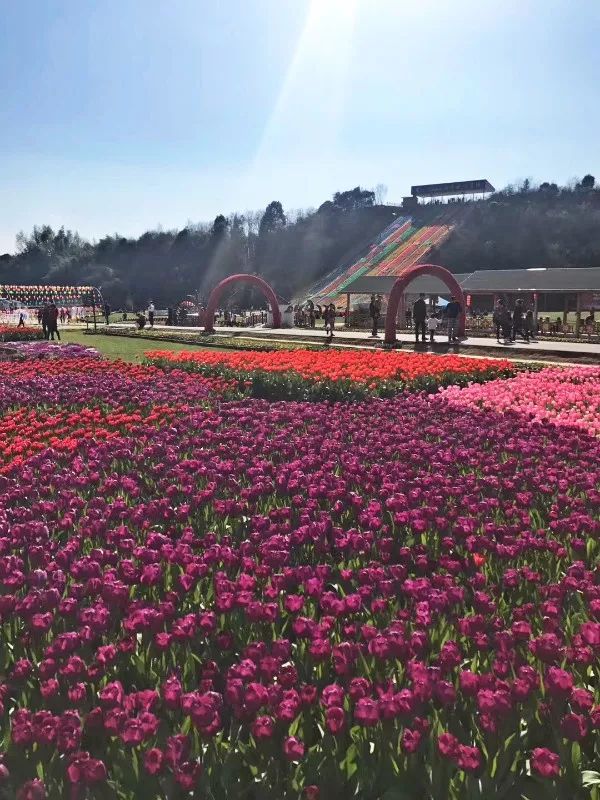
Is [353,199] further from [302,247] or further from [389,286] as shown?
[389,286]

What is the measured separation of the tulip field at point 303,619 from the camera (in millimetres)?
2559

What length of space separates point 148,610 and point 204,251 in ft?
476

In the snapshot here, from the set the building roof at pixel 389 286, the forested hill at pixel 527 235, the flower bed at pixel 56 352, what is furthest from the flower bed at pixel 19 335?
the forested hill at pixel 527 235

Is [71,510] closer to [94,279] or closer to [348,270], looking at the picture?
[348,270]

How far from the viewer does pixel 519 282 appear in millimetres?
38688

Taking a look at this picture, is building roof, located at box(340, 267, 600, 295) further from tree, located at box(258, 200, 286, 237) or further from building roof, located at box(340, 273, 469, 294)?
tree, located at box(258, 200, 286, 237)

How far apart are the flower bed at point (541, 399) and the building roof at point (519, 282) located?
78.9 feet

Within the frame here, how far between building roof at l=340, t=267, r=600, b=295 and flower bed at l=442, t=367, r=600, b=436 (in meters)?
24.1

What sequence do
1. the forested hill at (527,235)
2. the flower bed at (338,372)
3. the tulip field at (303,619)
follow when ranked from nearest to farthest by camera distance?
the tulip field at (303,619), the flower bed at (338,372), the forested hill at (527,235)

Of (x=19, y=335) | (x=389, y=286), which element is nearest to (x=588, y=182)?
(x=389, y=286)

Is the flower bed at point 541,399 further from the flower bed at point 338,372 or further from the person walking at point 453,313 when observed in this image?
the person walking at point 453,313

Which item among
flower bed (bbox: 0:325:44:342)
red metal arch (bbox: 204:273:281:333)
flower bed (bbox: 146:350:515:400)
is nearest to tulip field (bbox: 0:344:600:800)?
flower bed (bbox: 146:350:515:400)

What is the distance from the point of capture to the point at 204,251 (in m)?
144

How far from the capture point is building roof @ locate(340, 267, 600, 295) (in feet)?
119
